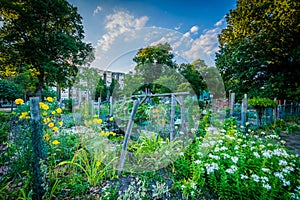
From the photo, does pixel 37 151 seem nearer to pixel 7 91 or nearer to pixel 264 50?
pixel 7 91

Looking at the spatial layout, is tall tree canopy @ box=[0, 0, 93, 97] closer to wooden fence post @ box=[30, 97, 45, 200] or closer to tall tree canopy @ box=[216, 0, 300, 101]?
wooden fence post @ box=[30, 97, 45, 200]

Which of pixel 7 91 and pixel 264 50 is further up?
pixel 264 50

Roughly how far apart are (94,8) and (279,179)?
5.24 meters

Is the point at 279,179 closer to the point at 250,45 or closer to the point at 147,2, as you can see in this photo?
the point at 147,2

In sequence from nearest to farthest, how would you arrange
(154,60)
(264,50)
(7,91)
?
(154,60) < (7,91) < (264,50)

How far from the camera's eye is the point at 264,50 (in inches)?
384

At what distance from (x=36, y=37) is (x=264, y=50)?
16504mm

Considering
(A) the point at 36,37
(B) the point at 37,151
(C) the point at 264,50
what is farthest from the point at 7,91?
(C) the point at 264,50

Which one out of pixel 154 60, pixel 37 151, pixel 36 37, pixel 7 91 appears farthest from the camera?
pixel 36 37

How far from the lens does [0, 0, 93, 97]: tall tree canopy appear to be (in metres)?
10.7

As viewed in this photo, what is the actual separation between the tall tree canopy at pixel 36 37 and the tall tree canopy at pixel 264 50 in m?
12.4

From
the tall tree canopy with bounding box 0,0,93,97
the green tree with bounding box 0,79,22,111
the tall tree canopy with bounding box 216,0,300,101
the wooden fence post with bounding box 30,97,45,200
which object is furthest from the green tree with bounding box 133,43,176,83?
the tall tree canopy with bounding box 0,0,93,97

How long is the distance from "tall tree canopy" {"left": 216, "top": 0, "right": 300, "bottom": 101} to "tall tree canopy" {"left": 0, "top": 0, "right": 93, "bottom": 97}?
40.5ft

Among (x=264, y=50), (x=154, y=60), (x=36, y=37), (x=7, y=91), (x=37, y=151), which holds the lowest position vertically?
(x=37, y=151)
